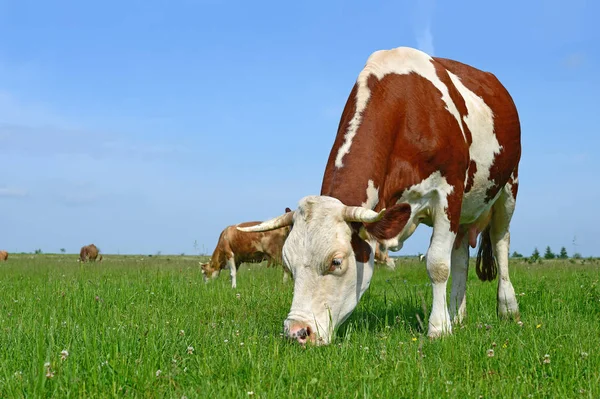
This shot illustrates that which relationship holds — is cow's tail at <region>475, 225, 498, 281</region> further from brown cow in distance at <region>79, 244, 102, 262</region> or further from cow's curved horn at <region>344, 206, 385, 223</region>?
brown cow in distance at <region>79, 244, 102, 262</region>

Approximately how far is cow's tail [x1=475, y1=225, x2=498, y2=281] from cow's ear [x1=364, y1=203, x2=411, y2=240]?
4.13 metres

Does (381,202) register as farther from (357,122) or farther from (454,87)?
(454,87)

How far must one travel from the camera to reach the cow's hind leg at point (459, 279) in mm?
8086

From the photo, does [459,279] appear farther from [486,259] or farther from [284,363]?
[284,363]

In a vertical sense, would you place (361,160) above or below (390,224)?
above

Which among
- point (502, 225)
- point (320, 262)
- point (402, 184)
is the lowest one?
point (320, 262)

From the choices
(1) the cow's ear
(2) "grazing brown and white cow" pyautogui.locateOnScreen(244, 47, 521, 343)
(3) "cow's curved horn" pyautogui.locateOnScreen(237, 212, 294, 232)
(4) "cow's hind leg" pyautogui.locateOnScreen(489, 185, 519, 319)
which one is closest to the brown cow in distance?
(4) "cow's hind leg" pyautogui.locateOnScreen(489, 185, 519, 319)

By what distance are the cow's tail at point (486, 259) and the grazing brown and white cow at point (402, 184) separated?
50cm

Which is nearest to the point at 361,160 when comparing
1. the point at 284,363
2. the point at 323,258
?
the point at 323,258

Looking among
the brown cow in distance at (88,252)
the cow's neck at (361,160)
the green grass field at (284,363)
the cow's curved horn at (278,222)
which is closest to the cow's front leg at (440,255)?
the green grass field at (284,363)

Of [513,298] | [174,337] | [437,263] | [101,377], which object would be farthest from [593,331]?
[101,377]

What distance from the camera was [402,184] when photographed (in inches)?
249

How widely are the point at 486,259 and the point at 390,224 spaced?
14.3 ft

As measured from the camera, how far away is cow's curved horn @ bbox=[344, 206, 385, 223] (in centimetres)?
532
